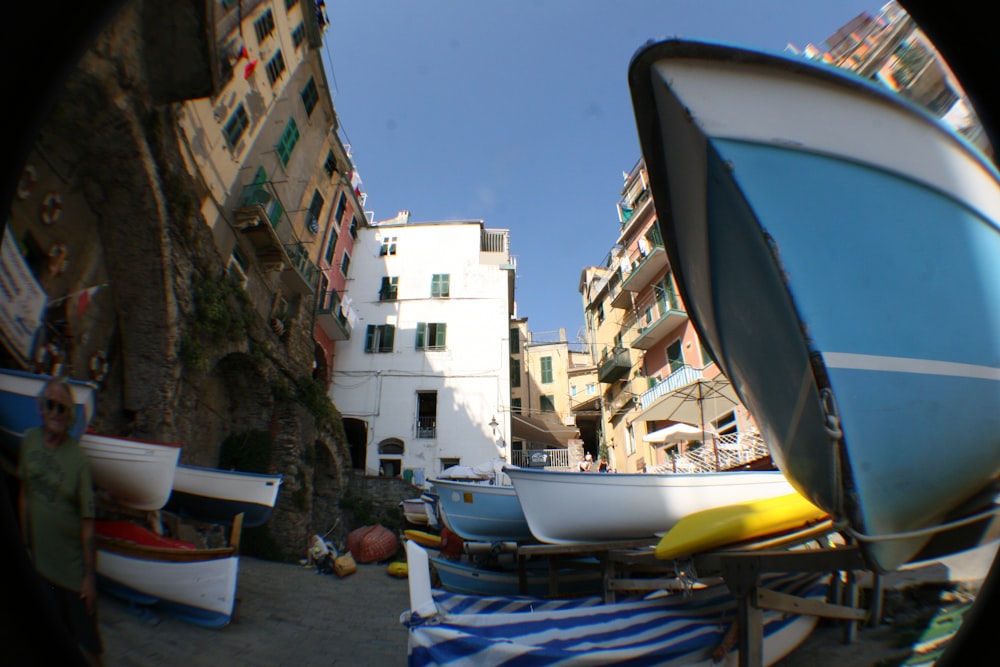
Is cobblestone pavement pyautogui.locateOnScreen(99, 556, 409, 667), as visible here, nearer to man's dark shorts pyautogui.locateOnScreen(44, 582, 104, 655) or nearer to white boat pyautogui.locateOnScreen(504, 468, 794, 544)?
man's dark shorts pyautogui.locateOnScreen(44, 582, 104, 655)

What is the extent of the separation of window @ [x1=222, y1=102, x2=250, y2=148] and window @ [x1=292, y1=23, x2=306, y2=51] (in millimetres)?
3221

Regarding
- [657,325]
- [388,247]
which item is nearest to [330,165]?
[388,247]

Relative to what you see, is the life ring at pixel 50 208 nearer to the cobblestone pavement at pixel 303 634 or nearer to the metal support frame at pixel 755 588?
the cobblestone pavement at pixel 303 634

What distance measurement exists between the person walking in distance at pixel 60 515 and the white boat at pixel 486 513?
5.47m

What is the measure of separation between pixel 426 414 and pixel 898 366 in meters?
17.8

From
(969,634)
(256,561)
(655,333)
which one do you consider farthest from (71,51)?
(655,333)

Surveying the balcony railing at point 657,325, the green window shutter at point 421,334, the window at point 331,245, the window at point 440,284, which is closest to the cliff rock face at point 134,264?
the window at point 331,245

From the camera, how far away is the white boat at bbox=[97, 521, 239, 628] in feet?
10.2

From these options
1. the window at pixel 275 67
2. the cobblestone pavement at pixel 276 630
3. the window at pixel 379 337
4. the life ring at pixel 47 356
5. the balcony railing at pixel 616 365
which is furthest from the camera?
the balcony railing at pixel 616 365

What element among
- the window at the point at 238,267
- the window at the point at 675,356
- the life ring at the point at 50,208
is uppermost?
the window at the point at 238,267

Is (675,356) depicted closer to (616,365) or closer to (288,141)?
(616,365)

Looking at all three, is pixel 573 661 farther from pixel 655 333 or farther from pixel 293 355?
pixel 655 333

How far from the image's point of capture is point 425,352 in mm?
19031

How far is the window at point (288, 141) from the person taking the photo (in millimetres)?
11281
